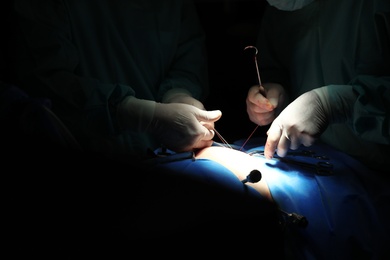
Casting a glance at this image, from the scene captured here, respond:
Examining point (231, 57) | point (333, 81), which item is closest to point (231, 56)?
point (231, 57)

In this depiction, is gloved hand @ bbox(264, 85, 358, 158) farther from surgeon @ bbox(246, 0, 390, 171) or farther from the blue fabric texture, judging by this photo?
the blue fabric texture

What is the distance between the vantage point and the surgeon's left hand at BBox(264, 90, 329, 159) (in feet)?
5.12

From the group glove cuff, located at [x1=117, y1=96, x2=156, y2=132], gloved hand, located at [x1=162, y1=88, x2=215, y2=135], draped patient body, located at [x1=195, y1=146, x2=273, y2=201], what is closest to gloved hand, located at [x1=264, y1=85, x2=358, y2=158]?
draped patient body, located at [x1=195, y1=146, x2=273, y2=201]

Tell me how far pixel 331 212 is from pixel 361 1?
97cm

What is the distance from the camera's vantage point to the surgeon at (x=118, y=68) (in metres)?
1.58

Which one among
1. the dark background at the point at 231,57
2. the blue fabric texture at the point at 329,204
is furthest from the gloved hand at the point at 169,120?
the dark background at the point at 231,57

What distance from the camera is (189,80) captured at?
2.13 metres

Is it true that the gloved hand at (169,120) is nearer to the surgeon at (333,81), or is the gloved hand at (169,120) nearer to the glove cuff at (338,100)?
the surgeon at (333,81)

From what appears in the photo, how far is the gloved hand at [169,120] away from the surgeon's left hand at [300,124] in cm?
32

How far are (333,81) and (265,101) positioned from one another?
1.15 ft

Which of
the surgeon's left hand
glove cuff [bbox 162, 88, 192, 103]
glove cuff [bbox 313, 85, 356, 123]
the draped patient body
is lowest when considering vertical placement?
the draped patient body

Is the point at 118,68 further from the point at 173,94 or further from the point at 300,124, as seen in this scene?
the point at 300,124

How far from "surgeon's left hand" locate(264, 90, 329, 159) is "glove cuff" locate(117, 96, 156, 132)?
60 centimetres

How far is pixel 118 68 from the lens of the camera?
1919 mm
